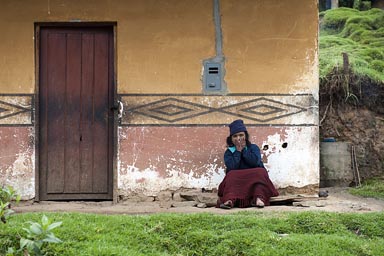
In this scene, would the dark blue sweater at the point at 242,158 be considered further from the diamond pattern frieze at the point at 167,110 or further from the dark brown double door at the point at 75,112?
the dark brown double door at the point at 75,112

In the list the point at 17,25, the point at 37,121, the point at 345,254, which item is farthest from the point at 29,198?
the point at 345,254

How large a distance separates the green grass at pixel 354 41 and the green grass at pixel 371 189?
1616mm

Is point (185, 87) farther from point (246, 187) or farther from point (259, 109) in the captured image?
point (246, 187)

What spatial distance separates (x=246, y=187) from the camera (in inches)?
253

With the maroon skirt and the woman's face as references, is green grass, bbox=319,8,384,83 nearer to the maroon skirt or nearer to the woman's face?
the woman's face

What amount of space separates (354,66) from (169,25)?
345 centimetres

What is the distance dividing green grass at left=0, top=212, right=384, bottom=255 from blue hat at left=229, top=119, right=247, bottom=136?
1.31 meters

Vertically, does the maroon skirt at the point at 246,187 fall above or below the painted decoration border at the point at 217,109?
below

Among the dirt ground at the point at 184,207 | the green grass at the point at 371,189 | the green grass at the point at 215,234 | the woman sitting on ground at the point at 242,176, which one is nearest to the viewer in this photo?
the green grass at the point at 215,234

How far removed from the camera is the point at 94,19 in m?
7.10

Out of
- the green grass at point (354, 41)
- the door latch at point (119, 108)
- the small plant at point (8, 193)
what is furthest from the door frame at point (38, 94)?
the green grass at point (354, 41)

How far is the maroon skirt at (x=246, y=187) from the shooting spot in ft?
21.0

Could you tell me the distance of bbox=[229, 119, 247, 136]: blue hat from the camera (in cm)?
660

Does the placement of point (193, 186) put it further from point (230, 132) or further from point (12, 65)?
point (12, 65)
